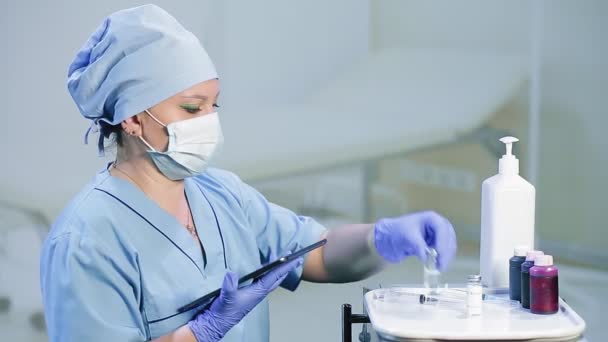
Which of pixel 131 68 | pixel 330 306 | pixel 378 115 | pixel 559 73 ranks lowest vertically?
pixel 330 306

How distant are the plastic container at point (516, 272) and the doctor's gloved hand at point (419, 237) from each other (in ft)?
0.33

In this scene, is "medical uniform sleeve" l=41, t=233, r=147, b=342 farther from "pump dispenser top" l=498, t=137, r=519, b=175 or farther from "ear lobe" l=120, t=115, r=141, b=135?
"pump dispenser top" l=498, t=137, r=519, b=175

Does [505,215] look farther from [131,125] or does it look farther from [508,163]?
[131,125]

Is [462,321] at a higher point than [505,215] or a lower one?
lower

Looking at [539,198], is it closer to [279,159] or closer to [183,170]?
[279,159]

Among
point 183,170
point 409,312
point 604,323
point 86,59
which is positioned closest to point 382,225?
point 409,312

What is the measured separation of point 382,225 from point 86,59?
0.61 m

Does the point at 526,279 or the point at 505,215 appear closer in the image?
the point at 526,279

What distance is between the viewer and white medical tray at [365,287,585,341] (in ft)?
3.92

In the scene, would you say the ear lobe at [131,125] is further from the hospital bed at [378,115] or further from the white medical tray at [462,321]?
the hospital bed at [378,115]

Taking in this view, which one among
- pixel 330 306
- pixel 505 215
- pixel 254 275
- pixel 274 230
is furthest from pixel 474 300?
pixel 330 306

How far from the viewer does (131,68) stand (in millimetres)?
1474

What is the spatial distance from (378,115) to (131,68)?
1563 mm

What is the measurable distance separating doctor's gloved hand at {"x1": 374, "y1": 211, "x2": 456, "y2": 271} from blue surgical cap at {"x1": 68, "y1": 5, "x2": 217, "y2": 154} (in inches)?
16.8
